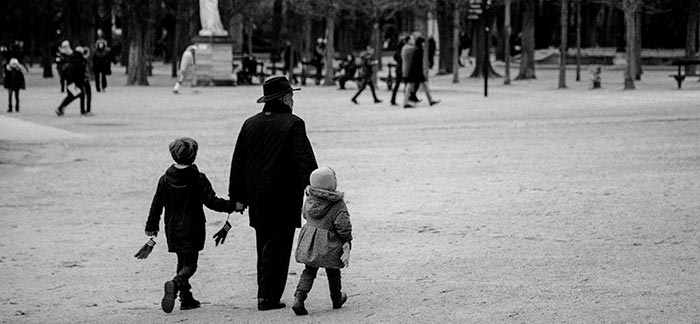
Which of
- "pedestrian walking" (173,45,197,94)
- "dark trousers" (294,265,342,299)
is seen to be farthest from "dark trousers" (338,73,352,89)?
"dark trousers" (294,265,342,299)

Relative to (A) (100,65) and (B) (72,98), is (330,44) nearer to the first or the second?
(A) (100,65)

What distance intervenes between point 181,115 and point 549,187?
1771 centimetres

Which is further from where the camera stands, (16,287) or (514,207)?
(514,207)

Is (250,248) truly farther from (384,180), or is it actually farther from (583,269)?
(384,180)

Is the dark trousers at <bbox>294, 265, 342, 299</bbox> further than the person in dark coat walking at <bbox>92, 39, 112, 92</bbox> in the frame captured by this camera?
No

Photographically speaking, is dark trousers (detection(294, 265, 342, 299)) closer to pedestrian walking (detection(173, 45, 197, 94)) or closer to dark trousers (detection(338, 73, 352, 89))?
pedestrian walking (detection(173, 45, 197, 94))

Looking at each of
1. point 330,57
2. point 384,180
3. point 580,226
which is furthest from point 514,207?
point 330,57

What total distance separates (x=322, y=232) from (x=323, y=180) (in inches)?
13.7

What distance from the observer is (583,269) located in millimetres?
11016

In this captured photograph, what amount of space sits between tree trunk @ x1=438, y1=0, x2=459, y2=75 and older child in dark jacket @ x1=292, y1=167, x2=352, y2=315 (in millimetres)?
48012

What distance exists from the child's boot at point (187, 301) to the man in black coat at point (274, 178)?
1.46 ft

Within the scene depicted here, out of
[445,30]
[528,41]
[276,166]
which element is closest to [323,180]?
[276,166]

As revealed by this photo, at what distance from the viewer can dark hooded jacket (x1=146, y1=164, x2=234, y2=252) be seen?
950 centimetres

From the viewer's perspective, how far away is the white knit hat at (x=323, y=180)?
9.09 m
